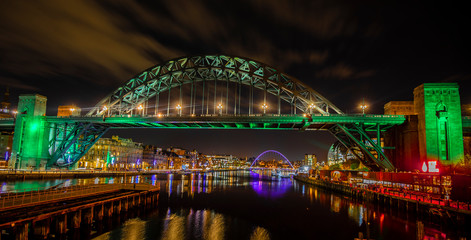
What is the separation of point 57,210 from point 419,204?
31748 mm

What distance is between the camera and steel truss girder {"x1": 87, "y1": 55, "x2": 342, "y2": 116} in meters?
56.5

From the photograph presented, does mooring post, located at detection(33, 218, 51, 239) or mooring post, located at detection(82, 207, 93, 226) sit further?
mooring post, located at detection(82, 207, 93, 226)

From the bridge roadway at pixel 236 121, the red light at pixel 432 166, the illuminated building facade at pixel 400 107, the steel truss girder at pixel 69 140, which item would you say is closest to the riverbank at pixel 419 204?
the red light at pixel 432 166

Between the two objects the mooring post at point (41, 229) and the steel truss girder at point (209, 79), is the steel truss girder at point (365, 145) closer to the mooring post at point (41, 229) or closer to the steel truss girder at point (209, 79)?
the steel truss girder at point (209, 79)

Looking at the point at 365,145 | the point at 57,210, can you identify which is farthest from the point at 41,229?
the point at 365,145

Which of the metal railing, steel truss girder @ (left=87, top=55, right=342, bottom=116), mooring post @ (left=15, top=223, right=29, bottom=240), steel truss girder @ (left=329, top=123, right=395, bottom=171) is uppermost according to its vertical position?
steel truss girder @ (left=87, top=55, right=342, bottom=116)

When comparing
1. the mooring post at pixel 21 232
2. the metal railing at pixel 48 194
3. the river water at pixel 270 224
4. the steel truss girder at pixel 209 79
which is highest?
the steel truss girder at pixel 209 79

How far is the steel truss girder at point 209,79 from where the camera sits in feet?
185

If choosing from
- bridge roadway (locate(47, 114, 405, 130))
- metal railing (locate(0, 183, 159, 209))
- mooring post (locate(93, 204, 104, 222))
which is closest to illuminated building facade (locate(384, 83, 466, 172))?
bridge roadway (locate(47, 114, 405, 130))

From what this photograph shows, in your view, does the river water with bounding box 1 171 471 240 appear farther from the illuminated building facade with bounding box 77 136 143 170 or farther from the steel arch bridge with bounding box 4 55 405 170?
the illuminated building facade with bounding box 77 136 143 170

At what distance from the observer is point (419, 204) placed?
92.2 feet

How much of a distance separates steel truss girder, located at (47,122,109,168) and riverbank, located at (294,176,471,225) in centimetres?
5639

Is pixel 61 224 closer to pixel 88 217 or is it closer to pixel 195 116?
pixel 88 217

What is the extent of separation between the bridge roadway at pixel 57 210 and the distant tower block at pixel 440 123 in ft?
132
